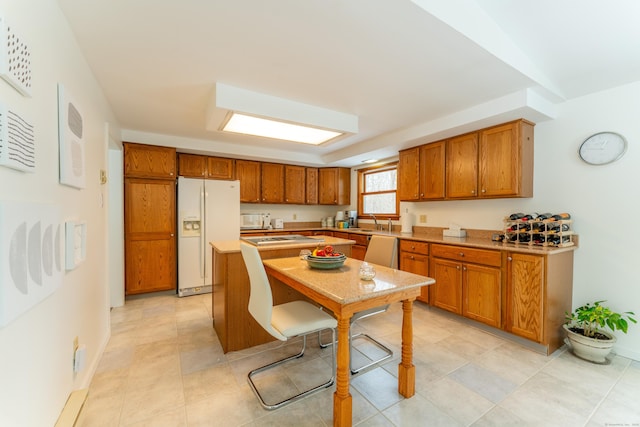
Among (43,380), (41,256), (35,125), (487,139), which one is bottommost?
(43,380)

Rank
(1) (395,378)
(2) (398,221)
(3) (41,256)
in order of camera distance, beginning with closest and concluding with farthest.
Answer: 1. (3) (41,256)
2. (1) (395,378)
3. (2) (398,221)

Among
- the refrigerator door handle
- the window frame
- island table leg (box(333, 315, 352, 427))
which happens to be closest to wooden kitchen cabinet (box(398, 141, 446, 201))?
the window frame

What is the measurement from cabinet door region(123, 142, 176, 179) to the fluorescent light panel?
56.3 inches

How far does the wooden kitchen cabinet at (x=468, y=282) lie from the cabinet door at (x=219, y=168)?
331 centimetres

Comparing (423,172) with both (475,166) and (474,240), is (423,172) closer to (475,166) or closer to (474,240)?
(475,166)

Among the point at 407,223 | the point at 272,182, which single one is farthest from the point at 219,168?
the point at 407,223

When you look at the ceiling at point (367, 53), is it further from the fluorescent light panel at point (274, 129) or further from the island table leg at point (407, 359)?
the island table leg at point (407, 359)

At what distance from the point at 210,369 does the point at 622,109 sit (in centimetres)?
409

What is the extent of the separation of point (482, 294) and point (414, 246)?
0.92m

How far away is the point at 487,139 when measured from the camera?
2898 mm

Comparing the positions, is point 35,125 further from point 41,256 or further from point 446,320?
point 446,320

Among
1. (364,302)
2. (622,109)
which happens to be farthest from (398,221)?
(364,302)

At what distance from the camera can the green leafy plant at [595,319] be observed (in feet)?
7.06

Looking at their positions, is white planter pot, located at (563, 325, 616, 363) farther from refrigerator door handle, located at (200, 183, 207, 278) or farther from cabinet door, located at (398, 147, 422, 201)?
refrigerator door handle, located at (200, 183, 207, 278)
